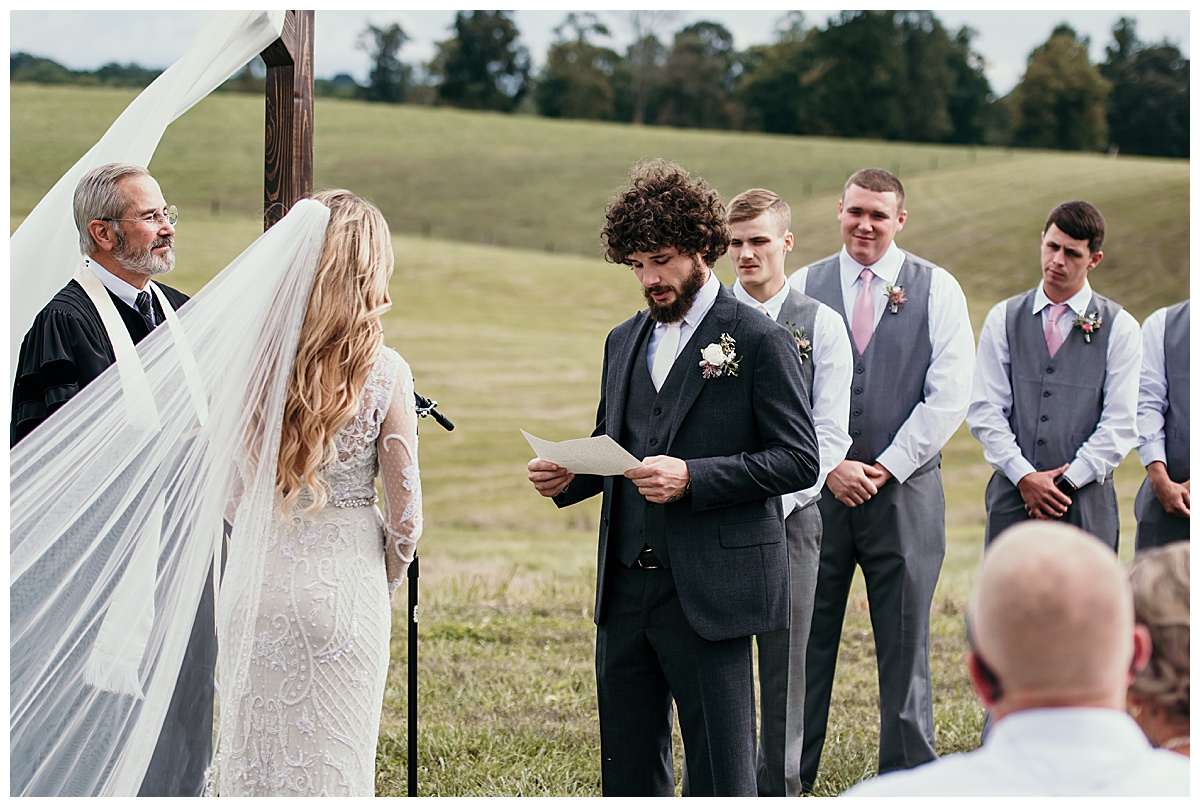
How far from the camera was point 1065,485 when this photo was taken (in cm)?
457

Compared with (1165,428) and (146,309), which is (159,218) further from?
(1165,428)

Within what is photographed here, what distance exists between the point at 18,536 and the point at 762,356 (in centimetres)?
217

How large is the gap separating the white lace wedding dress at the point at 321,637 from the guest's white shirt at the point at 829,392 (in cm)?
175

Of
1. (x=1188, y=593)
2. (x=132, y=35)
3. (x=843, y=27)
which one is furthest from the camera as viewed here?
(x=843, y=27)

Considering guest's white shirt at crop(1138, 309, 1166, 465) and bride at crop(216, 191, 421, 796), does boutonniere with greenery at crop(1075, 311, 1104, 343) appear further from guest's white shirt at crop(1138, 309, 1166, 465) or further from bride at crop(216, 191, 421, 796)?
bride at crop(216, 191, 421, 796)

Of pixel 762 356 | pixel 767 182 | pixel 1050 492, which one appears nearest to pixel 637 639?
pixel 762 356

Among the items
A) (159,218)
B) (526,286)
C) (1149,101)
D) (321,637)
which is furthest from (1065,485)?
(1149,101)

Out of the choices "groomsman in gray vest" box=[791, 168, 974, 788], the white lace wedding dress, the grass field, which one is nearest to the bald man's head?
the white lace wedding dress

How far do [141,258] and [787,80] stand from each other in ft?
158

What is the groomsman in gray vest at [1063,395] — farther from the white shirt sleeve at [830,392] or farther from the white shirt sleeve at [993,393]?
the white shirt sleeve at [830,392]

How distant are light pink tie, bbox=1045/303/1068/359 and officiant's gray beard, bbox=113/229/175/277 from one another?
138 inches

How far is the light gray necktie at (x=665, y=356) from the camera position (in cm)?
337

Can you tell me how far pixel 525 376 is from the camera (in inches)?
872
